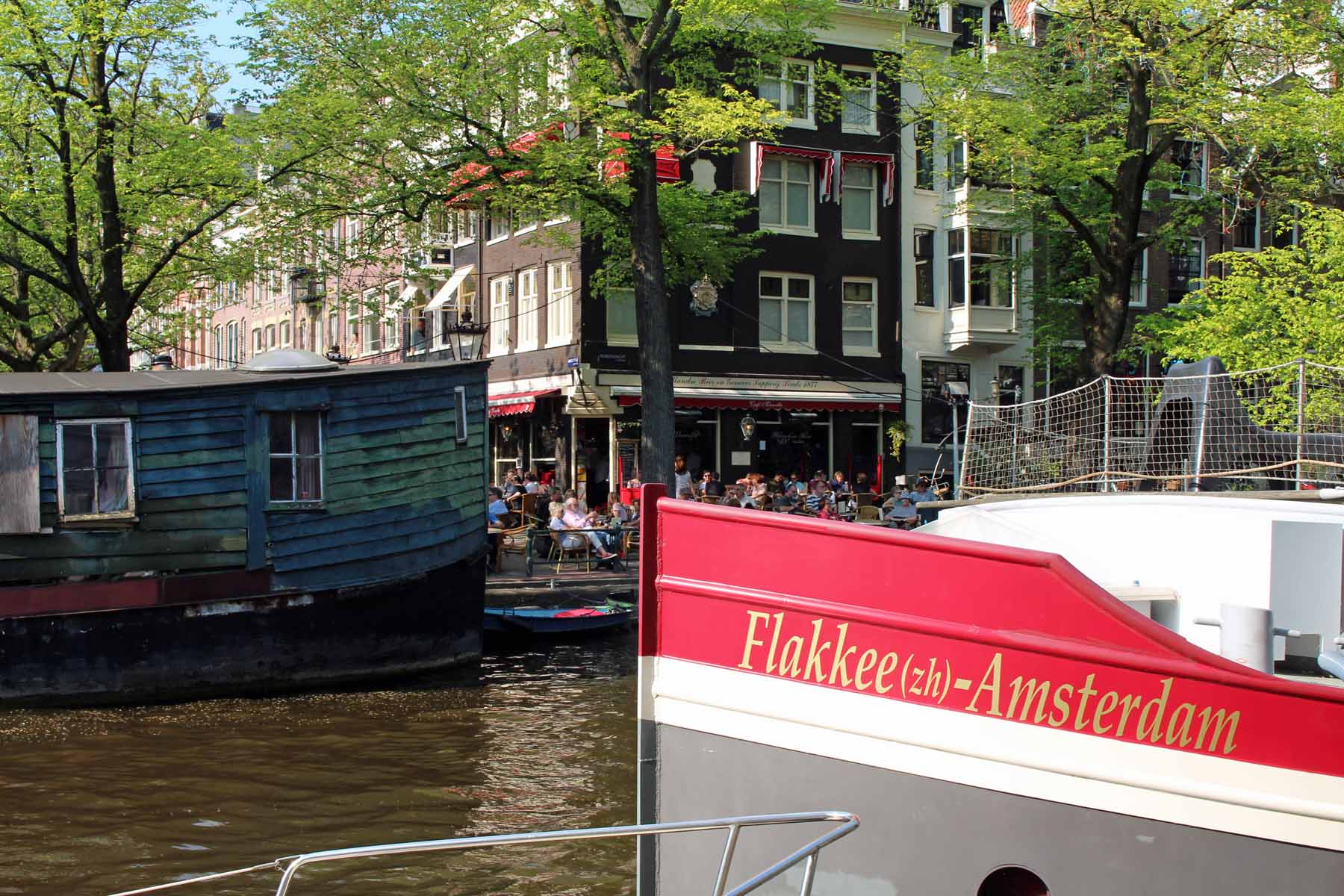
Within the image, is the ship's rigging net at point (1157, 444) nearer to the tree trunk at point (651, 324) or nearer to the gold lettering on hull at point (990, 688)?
the gold lettering on hull at point (990, 688)

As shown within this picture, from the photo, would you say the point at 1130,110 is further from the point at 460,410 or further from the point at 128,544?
the point at 128,544

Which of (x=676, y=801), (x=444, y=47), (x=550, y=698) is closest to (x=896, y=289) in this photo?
(x=444, y=47)

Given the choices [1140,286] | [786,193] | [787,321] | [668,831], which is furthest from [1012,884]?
[1140,286]

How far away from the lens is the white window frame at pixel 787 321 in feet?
109

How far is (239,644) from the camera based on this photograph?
15.3 metres

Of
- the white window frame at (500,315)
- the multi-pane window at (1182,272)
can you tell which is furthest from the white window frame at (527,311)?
the multi-pane window at (1182,272)

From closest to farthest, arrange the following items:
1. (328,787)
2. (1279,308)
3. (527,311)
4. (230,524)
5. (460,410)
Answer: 1. (328,787)
2. (230,524)
3. (460,410)
4. (1279,308)
5. (527,311)

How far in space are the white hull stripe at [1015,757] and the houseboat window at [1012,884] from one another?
340 millimetres

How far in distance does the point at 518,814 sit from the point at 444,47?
1472 centimetres

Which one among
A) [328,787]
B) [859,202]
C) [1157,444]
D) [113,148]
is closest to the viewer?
[1157,444]

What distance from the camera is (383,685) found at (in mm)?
16062

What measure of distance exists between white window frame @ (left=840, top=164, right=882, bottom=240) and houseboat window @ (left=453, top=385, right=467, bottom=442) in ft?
64.4

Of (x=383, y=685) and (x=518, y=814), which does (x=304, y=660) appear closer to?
(x=383, y=685)

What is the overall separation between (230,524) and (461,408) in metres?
3.09
